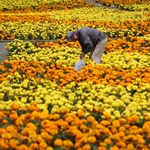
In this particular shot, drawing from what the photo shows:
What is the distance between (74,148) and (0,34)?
9152 mm

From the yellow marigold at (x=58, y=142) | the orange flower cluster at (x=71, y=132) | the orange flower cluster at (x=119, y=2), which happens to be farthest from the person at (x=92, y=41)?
the orange flower cluster at (x=119, y=2)

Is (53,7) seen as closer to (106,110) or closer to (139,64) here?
(139,64)

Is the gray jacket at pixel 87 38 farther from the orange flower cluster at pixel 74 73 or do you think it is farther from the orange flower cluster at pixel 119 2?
the orange flower cluster at pixel 119 2

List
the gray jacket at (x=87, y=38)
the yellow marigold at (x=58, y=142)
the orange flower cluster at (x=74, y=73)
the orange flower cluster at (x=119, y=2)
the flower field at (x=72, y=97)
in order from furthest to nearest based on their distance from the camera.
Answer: the orange flower cluster at (x=119, y=2) → the gray jacket at (x=87, y=38) → the orange flower cluster at (x=74, y=73) → the flower field at (x=72, y=97) → the yellow marigold at (x=58, y=142)

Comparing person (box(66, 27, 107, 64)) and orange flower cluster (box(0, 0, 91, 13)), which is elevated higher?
person (box(66, 27, 107, 64))

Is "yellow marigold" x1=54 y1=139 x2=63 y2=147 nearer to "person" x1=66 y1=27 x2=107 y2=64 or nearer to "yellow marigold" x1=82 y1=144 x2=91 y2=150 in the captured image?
→ "yellow marigold" x1=82 y1=144 x2=91 y2=150

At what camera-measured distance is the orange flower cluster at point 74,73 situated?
23.8 feet

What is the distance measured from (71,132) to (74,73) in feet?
10.4

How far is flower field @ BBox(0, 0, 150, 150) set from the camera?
451cm

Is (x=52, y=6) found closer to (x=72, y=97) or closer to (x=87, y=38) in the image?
(x=87, y=38)

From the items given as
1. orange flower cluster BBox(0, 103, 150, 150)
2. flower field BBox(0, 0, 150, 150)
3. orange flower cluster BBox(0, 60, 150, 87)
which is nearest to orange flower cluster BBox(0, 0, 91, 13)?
flower field BBox(0, 0, 150, 150)

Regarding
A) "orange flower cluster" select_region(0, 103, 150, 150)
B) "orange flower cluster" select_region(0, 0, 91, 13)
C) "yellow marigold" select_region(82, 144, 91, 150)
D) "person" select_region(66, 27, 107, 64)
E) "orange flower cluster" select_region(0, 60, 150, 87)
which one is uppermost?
"person" select_region(66, 27, 107, 64)

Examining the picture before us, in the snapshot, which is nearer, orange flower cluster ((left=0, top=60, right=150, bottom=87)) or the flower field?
the flower field

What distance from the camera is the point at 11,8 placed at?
22.7 meters
